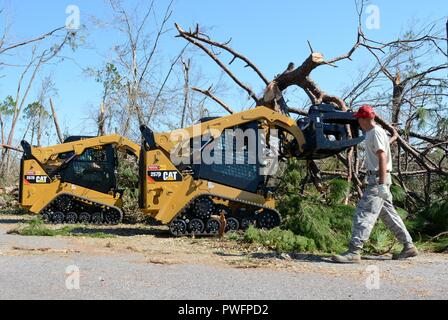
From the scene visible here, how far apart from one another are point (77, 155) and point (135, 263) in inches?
285

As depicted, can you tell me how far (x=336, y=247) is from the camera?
766cm

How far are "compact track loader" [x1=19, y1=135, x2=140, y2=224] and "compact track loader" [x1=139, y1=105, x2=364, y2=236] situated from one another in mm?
3536

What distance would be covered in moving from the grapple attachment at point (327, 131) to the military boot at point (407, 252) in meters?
2.50

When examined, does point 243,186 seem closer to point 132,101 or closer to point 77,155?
point 77,155

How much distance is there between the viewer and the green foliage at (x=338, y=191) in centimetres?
923

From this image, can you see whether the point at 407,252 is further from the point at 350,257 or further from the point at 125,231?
the point at 125,231

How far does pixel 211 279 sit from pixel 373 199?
7.77ft

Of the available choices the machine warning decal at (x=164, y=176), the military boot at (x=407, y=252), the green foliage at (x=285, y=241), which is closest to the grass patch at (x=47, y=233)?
the machine warning decal at (x=164, y=176)

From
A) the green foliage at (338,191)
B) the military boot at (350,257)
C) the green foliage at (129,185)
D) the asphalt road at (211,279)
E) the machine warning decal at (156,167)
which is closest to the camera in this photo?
the asphalt road at (211,279)

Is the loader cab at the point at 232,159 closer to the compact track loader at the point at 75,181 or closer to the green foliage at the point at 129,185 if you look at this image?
the green foliage at the point at 129,185

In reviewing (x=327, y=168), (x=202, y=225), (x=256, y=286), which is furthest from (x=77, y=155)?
(x=256, y=286)

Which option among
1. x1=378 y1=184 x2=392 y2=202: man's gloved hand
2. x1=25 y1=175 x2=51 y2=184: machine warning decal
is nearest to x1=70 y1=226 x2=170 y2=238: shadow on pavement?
x1=25 y1=175 x2=51 y2=184: machine warning decal

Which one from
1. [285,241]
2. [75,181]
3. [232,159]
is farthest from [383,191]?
[75,181]
